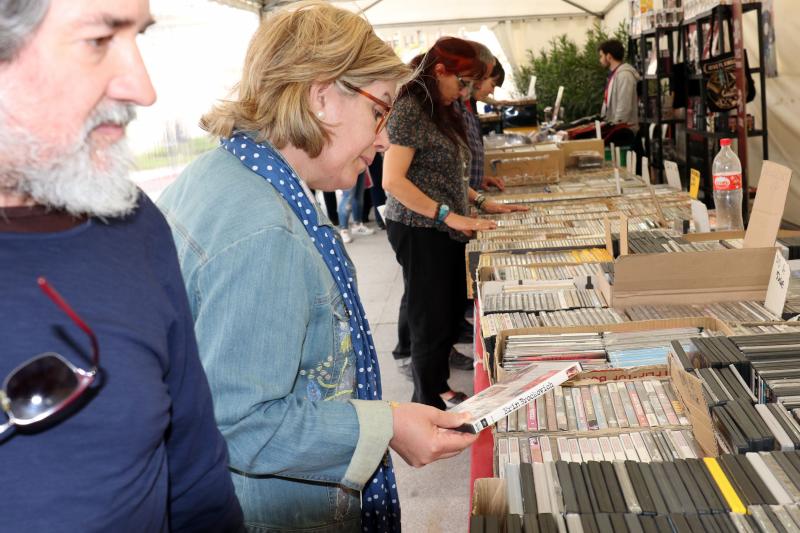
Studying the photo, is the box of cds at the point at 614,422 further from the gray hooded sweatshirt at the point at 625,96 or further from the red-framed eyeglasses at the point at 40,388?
the gray hooded sweatshirt at the point at 625,96

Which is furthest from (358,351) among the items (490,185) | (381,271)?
(381,271)

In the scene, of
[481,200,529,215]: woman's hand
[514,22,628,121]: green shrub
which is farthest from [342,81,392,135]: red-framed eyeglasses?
[514,22,628,121]: green shrub

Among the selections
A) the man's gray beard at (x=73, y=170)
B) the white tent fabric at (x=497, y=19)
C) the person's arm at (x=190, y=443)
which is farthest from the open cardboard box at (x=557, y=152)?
the white tent fabric at (x=497, y=19)

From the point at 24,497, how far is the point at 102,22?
0.40 metres

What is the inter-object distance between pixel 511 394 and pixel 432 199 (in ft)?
5.50

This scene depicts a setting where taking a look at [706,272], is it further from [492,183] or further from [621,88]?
[621,88]

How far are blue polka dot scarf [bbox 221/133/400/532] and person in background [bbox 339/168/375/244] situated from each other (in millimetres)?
6439

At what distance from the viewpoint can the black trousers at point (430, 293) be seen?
118 inches

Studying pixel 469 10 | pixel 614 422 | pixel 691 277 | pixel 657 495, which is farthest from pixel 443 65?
pixel 469 10

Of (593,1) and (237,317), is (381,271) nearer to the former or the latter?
(237,317)

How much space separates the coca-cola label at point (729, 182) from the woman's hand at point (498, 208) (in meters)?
0.93

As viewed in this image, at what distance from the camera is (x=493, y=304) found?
6.69 feet

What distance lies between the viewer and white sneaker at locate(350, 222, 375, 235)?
8.09m

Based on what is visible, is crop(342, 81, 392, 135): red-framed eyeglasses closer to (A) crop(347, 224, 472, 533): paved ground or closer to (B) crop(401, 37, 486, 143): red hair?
(B) crop(401, 37, 486, 143): red hair
